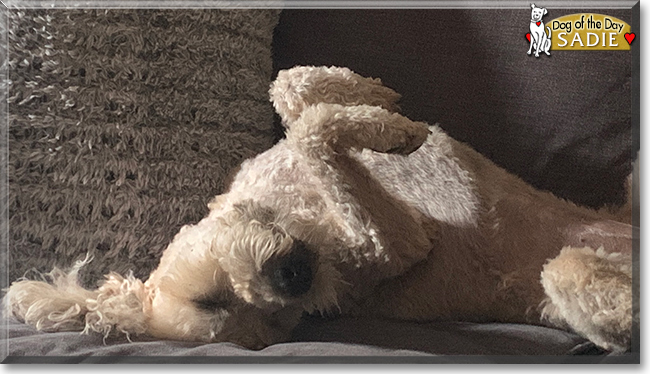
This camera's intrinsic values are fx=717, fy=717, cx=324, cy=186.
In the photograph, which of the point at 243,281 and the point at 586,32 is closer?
the point at 243,281

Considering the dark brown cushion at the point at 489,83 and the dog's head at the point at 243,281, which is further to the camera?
the dark brown cushion at the point at 489,83

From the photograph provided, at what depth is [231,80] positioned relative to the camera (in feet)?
3.63

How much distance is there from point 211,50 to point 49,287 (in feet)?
1.38

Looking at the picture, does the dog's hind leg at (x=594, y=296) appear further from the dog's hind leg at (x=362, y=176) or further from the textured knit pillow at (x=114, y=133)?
the textured knit pillow at (x=114, y=133)

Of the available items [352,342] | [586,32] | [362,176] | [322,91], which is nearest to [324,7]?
[322,91]

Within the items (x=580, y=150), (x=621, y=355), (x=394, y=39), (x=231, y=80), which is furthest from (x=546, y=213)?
(x=231, y=80)

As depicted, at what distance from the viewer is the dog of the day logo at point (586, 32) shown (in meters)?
1.00

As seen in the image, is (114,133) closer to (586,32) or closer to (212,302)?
(212,302)

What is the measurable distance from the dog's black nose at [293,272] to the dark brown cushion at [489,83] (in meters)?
0.29

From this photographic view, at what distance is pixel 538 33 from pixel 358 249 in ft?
1.32

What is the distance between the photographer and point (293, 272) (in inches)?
34.9

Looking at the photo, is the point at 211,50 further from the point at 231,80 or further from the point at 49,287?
the point at 49,287

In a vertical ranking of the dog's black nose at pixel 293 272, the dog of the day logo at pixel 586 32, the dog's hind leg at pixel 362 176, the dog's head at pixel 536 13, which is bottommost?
the dog's black nose at pixel 293 272

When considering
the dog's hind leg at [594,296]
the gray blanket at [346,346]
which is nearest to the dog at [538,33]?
the dog's hind leg at [594,296]
